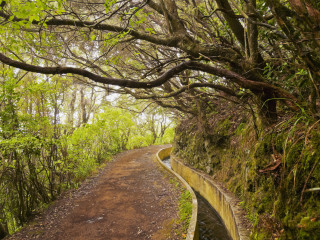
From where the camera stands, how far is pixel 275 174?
12.1 ft

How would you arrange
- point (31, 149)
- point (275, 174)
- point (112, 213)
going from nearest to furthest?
point (275, 174) < point (31, 149) < point (112, 213)

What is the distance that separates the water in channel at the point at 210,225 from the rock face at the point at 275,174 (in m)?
1.13

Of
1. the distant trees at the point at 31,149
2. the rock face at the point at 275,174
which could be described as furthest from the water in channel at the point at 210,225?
the distant trees at the point at 31,149

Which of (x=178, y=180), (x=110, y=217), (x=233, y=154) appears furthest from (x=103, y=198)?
(x=233, y=154)

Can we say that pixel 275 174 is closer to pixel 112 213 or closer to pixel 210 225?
pixel 210 225

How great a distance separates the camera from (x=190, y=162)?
12.0m

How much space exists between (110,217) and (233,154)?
486cm

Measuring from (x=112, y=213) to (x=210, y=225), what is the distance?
126 inches

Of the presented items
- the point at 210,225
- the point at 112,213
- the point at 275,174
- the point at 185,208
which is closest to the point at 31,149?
the point at 112,213

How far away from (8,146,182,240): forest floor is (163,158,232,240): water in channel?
906 millimetres

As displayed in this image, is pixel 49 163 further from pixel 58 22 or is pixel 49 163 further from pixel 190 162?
pixel 190 162

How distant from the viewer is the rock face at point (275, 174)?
2745 millimetres

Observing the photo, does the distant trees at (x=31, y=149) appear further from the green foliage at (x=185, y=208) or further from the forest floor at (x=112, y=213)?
the green foliage at (x=185, y=208)

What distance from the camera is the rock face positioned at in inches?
108
